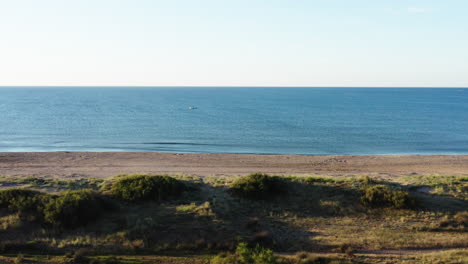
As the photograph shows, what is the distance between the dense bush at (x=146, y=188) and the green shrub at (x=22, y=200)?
3550mm

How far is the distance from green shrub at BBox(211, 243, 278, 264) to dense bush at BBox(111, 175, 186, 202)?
21.4 feet

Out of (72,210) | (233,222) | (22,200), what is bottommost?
(233,222)

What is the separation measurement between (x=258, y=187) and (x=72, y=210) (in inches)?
375

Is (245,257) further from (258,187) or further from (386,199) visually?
(386,199)

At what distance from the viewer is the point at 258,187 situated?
20109 mm

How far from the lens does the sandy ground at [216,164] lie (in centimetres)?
3291

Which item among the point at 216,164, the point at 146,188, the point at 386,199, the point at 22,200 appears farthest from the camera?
the point at 216,164

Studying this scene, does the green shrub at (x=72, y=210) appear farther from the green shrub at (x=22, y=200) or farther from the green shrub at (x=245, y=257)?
the green shrub at (x=245, y=257)

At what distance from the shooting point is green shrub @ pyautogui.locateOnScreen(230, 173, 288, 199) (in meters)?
19.9

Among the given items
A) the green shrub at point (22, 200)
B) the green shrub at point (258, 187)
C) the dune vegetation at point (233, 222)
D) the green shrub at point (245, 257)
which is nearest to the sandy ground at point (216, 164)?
the green shrub at point (258, 187)

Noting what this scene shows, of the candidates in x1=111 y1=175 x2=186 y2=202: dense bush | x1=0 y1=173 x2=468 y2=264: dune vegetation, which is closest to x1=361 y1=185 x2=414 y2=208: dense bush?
x1=0 y1=173 x2=468 y2=264: dune vegetation

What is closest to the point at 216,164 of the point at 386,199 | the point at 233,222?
the point at 233,222

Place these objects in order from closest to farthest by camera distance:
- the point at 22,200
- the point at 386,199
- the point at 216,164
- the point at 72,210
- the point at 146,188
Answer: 1. the point at 72,210
2. the point at 22,200
3. the point at 146,188
4. the point at 386,199
5. the point at 216,164

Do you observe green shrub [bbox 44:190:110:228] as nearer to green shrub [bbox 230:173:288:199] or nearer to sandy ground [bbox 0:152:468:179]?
green shrub [bbox 230:173:288:199]
